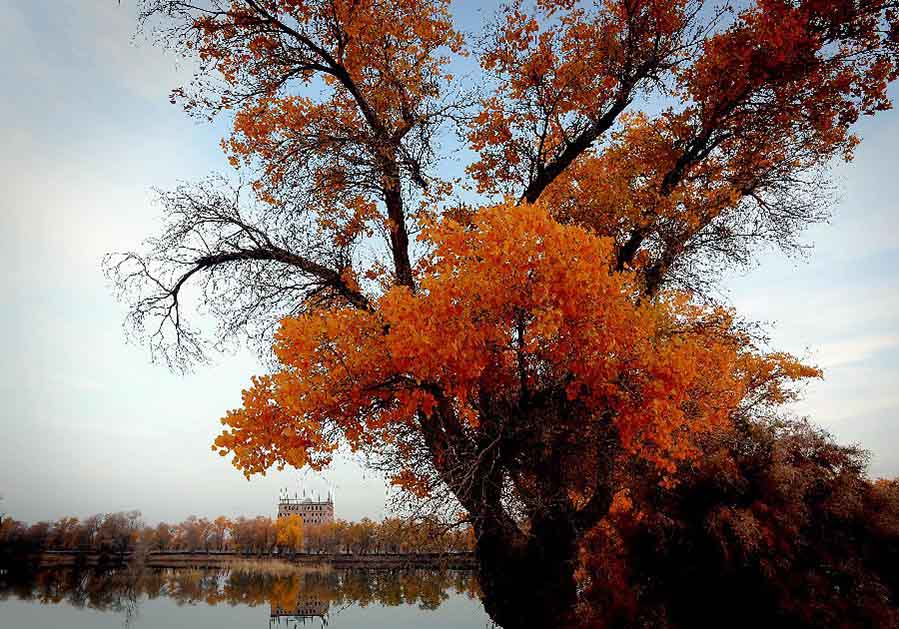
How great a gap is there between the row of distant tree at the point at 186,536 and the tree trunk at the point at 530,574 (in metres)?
47.3

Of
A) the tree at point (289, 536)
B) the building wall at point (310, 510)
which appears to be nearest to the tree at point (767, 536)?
the tree at point (289, 536)

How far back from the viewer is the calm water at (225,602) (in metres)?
33.2

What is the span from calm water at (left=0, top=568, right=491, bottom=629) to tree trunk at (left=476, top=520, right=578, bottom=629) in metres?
15.2

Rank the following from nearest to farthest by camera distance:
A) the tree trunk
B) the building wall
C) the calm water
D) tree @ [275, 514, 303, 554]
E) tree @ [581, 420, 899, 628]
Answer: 1. the tree trunk
2. tree @ [581, 420, 899, 628]
3. the calm water
4. tree @ [275, 514, 303, 554]
5. the building wall

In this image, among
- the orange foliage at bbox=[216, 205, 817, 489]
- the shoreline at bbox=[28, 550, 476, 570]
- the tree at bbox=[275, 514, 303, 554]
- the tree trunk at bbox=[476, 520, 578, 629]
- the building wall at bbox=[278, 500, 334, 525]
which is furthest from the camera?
the building wall at bbox=[278, 500, 334, 525]

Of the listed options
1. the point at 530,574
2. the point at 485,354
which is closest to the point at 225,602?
the point at 530,574

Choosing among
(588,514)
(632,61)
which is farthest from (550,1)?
(588,514)

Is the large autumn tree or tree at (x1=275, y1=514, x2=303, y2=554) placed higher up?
the large autumn tree

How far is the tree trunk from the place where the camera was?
30.1 feet

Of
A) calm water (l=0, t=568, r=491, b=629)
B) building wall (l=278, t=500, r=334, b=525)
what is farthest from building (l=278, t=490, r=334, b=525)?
calm water (l=0, t=568, r=491, b=629)

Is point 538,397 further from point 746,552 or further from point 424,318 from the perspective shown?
point 746,552

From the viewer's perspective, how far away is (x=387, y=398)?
27.3 feet

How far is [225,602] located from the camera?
4419 cm

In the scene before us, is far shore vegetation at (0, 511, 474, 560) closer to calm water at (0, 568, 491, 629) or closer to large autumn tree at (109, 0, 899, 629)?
calm water at (0, 568, 491, 629)
